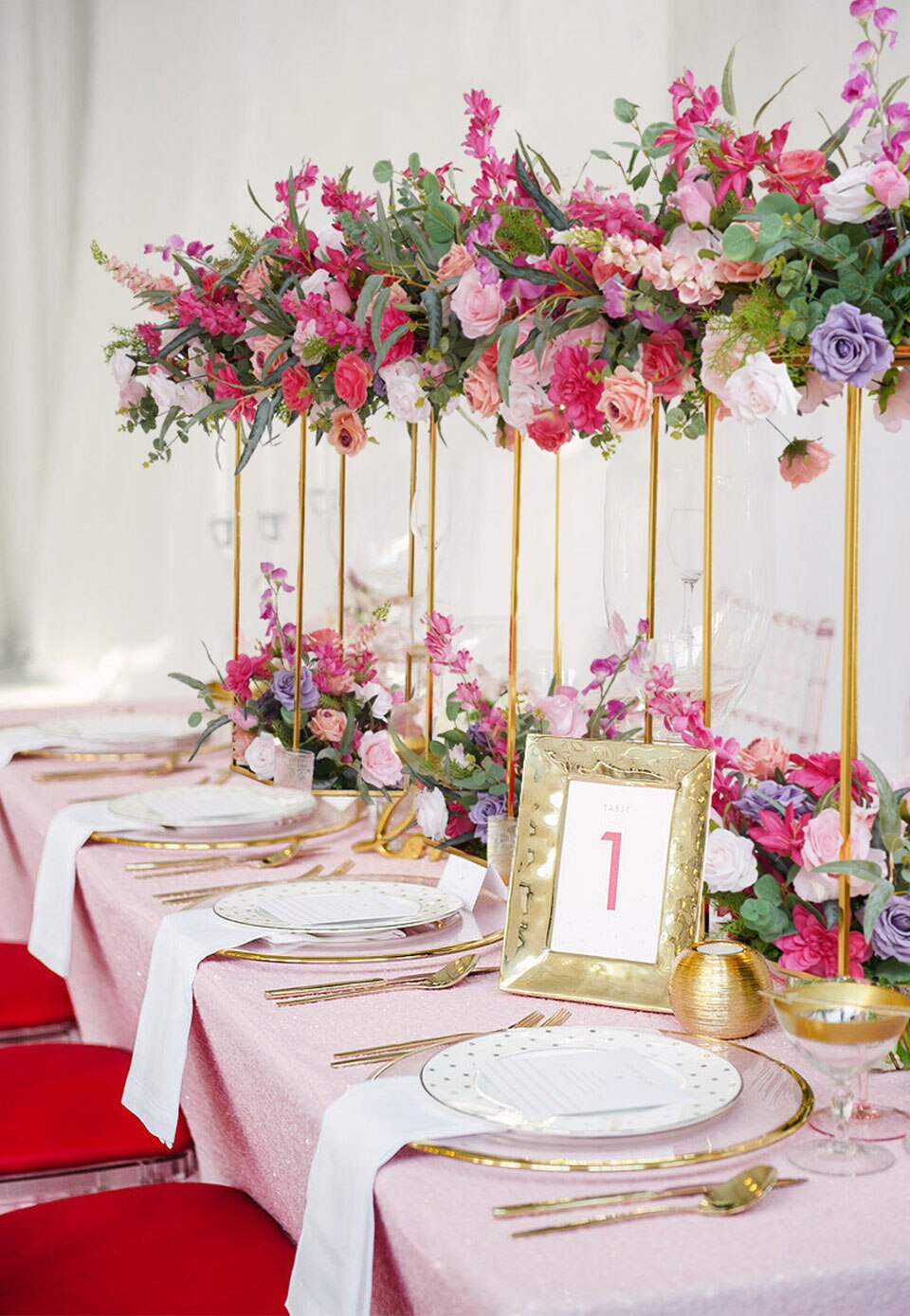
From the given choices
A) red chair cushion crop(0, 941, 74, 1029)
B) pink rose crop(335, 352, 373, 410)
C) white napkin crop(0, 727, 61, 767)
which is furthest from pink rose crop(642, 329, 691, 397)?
white napkin crop(0, 727, 61, 767)

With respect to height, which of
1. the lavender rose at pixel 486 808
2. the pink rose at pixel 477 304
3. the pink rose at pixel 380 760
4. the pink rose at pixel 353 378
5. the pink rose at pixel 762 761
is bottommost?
the lavender rose at pixel 486 808

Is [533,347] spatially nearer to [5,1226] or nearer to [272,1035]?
[272,1035]

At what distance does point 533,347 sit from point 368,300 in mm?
292

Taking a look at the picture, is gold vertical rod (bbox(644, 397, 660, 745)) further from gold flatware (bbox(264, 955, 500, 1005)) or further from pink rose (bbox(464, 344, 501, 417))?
gold flatware (bbox(264, 955, 500, 1005))

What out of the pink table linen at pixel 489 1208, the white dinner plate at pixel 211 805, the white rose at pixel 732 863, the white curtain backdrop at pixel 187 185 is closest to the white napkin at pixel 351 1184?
the pink table linen at pixel 489 1208

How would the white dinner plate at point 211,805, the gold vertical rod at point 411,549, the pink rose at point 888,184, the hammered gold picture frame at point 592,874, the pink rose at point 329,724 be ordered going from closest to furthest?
the pink rose at point 888,184
the hammered gold picture frame at point 592,874
the white dinner plate at point 211,805
the gold vertical rod at point 411,549
the pink rose at point 329,724

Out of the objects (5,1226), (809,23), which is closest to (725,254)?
(5,1226)

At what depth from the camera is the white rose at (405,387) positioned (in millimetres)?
1698

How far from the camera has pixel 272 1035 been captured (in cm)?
125

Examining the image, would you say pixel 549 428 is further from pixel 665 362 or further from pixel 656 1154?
pixel 656 1154

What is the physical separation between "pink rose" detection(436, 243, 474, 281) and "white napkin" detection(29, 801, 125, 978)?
0.90 m

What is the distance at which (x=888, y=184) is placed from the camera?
1.09 m

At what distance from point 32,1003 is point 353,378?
43.8 inches

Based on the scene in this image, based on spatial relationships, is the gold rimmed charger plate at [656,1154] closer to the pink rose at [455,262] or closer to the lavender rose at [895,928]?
the lavender rose at [895,928]
